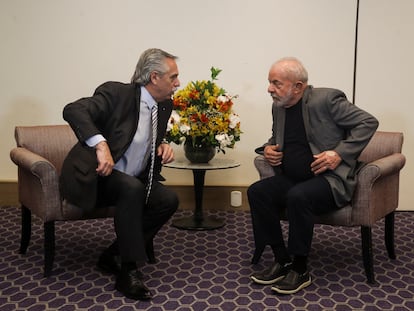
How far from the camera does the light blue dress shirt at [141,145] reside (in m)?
2.71

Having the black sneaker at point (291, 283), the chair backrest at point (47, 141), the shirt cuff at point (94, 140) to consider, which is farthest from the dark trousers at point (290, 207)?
the chair backrest at point (47, 141)

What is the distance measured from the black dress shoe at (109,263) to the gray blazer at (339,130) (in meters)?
1.25

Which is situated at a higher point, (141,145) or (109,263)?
(141,145)

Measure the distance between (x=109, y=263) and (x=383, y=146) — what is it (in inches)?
71.1

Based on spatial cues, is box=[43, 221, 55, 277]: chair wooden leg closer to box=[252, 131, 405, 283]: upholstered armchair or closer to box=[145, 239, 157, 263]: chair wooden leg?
box=[145, 239, 157, 263]: chair wooden leg

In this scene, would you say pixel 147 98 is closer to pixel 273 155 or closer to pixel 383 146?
pixel 273 155

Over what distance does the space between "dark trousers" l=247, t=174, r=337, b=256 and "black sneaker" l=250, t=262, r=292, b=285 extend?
0.11m

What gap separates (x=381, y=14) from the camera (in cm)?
401

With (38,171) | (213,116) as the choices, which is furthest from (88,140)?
(213,116)

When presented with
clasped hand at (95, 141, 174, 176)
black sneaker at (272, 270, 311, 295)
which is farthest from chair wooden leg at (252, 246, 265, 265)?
clasped hand at (95, 141, 174, 176)

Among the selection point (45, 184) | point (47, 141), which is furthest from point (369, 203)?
point (47, 141)

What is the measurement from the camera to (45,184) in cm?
270

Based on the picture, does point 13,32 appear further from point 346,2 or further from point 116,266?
point 346,2

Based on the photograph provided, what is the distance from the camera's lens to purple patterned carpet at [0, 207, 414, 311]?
249cm
